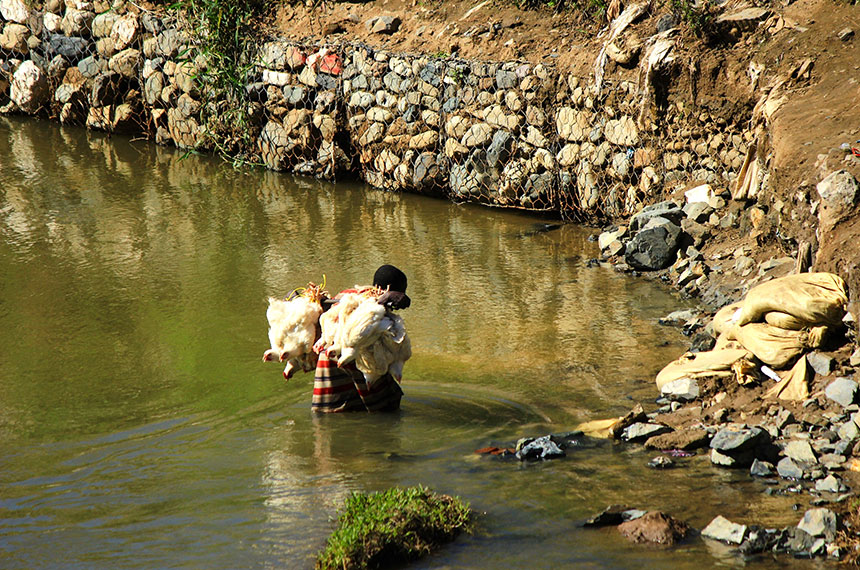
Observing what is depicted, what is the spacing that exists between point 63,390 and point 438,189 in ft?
20.2

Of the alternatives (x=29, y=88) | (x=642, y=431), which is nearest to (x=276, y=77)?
(x=29, y=88)

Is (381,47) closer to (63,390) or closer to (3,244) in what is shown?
(3,244)

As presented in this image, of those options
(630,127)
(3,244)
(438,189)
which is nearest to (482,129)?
(438,189)

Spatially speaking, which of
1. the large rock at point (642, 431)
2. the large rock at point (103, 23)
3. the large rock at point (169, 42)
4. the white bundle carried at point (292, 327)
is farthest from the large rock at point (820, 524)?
the large rock at point (103, 23)

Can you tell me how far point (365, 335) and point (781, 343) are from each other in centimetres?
254

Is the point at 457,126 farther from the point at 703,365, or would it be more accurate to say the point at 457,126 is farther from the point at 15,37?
the point at 15,37

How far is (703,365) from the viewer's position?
5449 millimetres

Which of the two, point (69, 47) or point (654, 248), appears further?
point (69, 47)

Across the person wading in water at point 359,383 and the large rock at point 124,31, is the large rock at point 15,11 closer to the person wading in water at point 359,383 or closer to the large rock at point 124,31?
the large rock at point 124,31

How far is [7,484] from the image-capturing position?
4.36 meters

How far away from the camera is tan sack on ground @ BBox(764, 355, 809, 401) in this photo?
5.00 meters

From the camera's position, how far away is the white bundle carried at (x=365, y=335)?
4.59 meters

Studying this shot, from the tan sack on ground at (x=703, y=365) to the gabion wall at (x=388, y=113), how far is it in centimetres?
341

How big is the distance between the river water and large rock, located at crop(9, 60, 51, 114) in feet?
10.4
